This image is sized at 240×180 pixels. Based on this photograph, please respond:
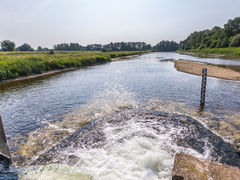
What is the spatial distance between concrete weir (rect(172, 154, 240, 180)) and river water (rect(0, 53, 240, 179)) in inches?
45.4

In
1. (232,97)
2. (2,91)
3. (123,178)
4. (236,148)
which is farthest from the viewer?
(2,91)

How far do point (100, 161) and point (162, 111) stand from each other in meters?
6.51

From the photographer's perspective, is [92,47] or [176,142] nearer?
[176,142]

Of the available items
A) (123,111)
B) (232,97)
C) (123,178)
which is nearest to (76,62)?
(123,111)

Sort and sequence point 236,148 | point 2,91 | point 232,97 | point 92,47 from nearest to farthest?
point 236,148 → point 232,97 → point 2,91 → point 92,47

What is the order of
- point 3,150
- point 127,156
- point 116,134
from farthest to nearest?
point 116,134, point 127,156, point 3,150

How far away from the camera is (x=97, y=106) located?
41.2 ft

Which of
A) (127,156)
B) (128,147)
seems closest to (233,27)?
(128,147)

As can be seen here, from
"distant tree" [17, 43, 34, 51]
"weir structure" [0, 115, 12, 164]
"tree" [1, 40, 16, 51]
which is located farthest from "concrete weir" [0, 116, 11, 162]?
"distant tree" [17, 43, 34, 51]

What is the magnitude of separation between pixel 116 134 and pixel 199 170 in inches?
184

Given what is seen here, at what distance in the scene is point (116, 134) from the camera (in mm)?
8367

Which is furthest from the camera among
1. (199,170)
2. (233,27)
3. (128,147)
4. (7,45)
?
(233,27)

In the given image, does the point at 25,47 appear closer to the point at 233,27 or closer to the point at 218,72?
the point at 218,72

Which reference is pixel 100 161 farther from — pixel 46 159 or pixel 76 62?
pixel 76 62
